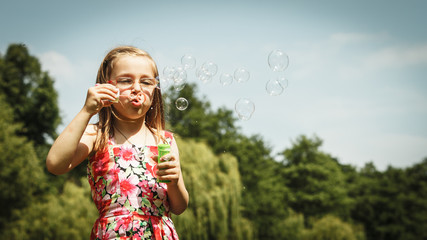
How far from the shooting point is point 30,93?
25734 millimetres

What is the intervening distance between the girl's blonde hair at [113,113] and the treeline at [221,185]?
9.29 metres

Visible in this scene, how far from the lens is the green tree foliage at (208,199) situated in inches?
557

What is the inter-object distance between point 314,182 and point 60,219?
20.0 m

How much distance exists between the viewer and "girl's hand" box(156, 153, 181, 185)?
6.47 ft

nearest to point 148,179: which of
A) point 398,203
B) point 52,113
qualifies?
point 52,113

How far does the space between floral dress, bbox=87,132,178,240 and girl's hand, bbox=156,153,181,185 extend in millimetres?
210

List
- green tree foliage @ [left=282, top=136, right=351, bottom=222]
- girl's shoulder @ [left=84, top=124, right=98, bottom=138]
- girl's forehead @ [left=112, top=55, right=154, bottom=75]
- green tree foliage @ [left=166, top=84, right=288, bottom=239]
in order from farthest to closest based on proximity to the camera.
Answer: green tree foliage @ [left=282, top=136, right=351, bottom=222]
green tree foliage @ [left=166, top=84, right=288, bottom=239]
girl's forehead @ [left=112, top=55, right=154, bottom=75]
girl's shoulder @ [left=84, top=124, right=98, bottom=138]

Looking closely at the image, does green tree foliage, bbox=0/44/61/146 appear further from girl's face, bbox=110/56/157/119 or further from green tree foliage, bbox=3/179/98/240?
girl's face, bbox=110/56/157/119

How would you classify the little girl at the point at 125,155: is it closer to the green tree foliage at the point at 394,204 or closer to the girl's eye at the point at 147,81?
the girl's eye at the point at 147,81

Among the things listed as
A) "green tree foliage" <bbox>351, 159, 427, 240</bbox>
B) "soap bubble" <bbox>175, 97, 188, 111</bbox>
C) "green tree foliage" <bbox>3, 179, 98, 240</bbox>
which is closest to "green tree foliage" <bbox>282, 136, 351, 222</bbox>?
"green tree foliage" <bbox>351, 159, 427, 240</bbox>

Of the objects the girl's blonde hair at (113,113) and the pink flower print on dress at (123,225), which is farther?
the girl's blonde hair at (113,113)

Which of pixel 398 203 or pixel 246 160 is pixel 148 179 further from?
pixel 398 203

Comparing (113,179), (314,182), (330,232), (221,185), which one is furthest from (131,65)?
(314,182)

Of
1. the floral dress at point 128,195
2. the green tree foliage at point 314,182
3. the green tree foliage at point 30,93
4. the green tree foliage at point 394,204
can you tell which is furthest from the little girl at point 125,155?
the green tree foliage at point 394,204
